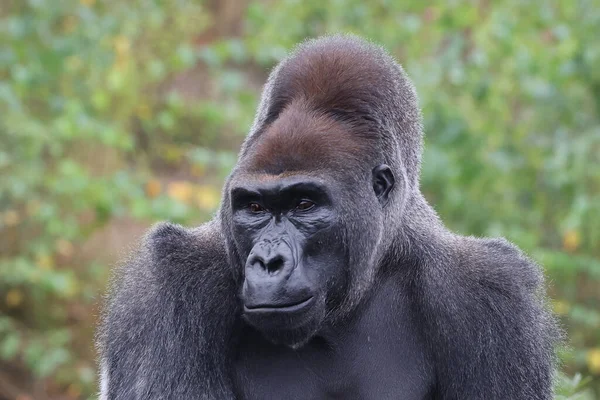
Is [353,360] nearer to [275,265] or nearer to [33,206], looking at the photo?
[275,265]

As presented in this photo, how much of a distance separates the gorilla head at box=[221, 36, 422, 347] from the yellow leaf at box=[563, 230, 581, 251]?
14.6 ft

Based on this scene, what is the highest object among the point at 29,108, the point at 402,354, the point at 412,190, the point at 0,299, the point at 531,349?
the point at 412,190

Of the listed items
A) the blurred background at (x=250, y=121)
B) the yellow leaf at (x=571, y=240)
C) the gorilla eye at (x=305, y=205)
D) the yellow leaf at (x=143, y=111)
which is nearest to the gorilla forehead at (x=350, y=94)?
the gorilla eye at (x=305, y=205)

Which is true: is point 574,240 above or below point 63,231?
above

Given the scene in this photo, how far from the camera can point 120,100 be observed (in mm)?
10383

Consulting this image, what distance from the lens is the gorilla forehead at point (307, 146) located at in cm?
393

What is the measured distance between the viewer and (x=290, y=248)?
3809 mm

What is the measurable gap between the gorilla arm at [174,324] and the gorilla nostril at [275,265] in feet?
2.00

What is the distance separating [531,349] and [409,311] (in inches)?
22.2

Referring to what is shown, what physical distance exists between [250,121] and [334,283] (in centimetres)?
480

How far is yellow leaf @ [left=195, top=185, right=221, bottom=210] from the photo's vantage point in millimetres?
9281

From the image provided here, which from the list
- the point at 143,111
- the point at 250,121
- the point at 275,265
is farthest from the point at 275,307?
the point at 143,111

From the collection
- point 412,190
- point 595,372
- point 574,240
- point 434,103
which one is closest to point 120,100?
point 434,103

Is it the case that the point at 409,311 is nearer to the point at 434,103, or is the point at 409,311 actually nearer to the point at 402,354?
the point at 402,354
